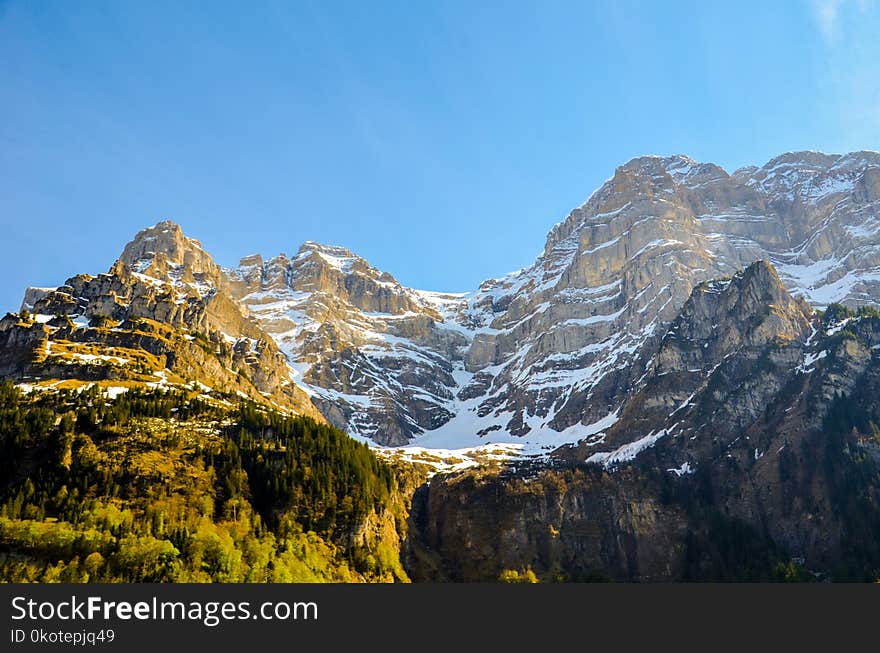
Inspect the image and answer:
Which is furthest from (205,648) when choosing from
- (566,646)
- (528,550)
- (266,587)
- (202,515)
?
(528,550)

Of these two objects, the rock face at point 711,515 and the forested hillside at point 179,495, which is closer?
the forested hillside at point 179,495

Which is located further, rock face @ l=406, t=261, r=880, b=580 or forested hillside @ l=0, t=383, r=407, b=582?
rock face @ l=406, t=261, r=880, b=580

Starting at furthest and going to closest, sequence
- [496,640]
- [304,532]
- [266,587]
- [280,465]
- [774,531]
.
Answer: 1. [774,531]
2. [280,465]
3. [304,532]
4. [266,587]
5. [496,640]

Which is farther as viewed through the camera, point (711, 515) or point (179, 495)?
point (711, 515)

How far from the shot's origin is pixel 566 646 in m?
63.1

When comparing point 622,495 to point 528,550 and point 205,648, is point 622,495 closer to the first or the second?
point 528,550

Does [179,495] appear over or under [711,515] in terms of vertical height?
over

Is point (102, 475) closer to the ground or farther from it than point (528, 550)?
farther from it

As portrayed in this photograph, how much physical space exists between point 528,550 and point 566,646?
12169 centimetres

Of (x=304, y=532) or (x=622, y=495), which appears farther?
(x=622, y=495)

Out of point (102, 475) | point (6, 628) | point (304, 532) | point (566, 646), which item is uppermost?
point (102, 475)

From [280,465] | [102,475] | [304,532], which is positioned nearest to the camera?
[102,475]

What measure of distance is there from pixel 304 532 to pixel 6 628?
82033 millimetres

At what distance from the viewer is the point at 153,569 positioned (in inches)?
4267
